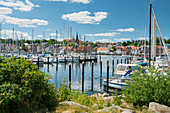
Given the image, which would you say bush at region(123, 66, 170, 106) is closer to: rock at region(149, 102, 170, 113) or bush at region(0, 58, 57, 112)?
rock at region(149, 102, 170, 113)

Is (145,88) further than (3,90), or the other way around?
(145,88)

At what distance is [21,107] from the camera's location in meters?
5.96

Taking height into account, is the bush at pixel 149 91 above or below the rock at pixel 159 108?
above

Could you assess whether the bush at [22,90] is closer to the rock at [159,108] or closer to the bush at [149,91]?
the bush at [149,91]

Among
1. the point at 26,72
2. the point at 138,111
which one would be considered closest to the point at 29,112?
Result: the point at 26,72

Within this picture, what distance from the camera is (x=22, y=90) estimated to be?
5520 mm

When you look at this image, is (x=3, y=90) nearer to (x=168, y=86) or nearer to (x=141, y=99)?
(x=141, y=99)

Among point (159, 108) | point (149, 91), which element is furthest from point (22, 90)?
point (159, 108)

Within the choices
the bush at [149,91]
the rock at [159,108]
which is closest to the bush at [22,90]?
the bush at [149,91]

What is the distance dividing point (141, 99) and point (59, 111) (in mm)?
3998

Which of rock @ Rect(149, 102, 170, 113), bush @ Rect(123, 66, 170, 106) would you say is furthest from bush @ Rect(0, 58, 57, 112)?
rock @ Rect(149, 102, 170, 113)

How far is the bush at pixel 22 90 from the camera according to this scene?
528 centimetres

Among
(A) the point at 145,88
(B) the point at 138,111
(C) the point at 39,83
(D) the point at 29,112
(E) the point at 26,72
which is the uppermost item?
(E) the point at 26,72

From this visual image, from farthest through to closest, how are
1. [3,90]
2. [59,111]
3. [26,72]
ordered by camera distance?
[59,111]
[26,72]
[3,90]
